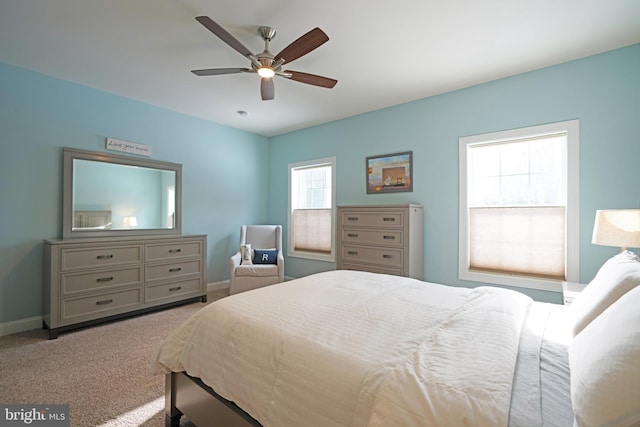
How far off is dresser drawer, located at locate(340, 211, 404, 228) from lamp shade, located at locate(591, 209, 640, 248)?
1.63 metres

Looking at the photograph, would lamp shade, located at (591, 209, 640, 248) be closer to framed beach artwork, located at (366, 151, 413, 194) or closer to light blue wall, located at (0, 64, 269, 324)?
framed beach artwork, located at (366, 151, 413, 194)

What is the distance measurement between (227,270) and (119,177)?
2066 millimetres

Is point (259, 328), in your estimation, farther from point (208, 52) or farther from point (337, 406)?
point (208, 52)

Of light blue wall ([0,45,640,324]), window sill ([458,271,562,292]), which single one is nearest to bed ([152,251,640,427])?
window sill ([458,271,562,292])

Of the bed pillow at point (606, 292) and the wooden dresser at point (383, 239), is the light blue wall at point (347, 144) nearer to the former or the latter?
the wooden dresser at point (383, 239)

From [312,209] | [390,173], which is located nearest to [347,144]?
[390,173]

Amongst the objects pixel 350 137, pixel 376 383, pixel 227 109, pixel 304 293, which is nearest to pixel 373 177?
pixel 350 137

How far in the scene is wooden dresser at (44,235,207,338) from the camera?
283 centimetres

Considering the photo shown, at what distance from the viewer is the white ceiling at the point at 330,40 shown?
79.3 inches

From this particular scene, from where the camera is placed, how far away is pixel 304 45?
200 cm

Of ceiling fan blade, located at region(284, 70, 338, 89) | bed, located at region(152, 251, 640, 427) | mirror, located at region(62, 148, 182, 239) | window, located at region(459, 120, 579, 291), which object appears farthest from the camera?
mirror, located at region(62, 148, 182, 239)

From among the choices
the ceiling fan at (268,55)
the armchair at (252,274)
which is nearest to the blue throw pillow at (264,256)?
the armchair at (252,274)

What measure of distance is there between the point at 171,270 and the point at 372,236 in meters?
2.57

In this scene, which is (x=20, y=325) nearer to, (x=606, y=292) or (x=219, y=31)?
(x=219, y=31)
